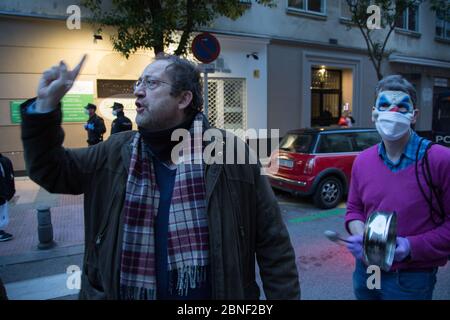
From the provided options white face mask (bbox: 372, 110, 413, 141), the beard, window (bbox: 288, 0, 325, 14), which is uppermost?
window (bbox: 288, 0, 325, 14)

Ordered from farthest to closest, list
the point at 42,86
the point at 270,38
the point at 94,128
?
the point at 270,38
the point at 94,128
the point at 42,86

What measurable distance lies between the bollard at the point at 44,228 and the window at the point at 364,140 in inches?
236

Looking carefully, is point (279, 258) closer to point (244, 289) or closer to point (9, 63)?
point (244, 289)

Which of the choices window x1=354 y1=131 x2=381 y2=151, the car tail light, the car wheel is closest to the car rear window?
the car tail light

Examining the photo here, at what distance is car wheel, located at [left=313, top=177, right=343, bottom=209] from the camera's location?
8.10 metres

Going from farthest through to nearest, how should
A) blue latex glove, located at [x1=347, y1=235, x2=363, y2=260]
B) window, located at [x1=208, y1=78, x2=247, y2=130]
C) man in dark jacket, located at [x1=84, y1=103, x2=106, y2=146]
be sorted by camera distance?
window, located at [x1=208, y1=78, x2=247, y2=130]
man in dark jacket, located at [x1=84, y1=103, x2=106, y2=146]
blue latex glove, located at [x1=347, y1=235, x2=363, y2=260]

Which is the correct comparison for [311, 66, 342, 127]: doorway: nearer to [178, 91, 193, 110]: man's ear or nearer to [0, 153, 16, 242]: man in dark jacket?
[0, 153, 16, 242]: man in dark jacket

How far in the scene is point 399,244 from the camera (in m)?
2.12

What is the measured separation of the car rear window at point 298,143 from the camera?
8.18 meters

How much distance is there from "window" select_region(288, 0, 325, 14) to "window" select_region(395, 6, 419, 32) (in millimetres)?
5075

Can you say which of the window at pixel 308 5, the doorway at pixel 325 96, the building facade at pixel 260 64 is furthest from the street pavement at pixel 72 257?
the window at pixel 308 5

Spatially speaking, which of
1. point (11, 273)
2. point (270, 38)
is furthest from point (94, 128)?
point (270, 38)
